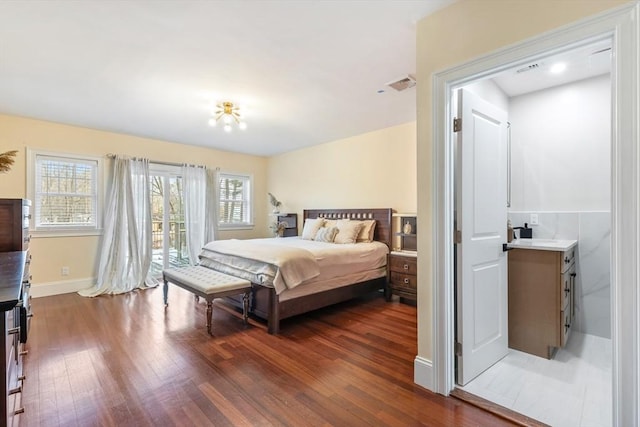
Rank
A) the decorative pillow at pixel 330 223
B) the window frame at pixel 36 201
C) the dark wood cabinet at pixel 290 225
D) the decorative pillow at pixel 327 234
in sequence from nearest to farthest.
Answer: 1. the window frame at pixel 36 201
2. the decorative pillow at pixel 327 234
3. the decorative pillow at pixel 330 223
4. the dark wood cabinet at pixel 290 225

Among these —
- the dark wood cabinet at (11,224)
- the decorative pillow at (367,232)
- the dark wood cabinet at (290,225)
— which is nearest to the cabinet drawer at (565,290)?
the decorative pillow at (367,232)

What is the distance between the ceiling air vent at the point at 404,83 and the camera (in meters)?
2.95

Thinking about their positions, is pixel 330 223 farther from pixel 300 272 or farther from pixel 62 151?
pixel 62 151

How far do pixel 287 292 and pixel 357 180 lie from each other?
8.51ft

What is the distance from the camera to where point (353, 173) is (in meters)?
5.15

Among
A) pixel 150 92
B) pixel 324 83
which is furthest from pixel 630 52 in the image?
pixel 150 92

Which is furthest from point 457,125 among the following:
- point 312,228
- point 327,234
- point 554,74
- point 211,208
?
point 211,208

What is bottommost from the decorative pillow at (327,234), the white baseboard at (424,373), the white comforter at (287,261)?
the white baseboard at (424,373)

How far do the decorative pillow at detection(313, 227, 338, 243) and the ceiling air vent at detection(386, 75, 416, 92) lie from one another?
7.31ft

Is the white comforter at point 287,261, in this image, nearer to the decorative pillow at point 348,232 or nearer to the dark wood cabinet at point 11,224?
the decorative pillow at point 348,232

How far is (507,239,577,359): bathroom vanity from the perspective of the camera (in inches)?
93.4

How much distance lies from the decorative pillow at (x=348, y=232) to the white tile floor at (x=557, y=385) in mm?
2341

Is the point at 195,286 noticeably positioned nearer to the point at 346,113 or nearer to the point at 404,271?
the point at 404,271

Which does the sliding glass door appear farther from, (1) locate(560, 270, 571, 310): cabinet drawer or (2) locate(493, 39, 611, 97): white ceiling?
(1) locate(560, 270, 571, 310): cabinet drawer
